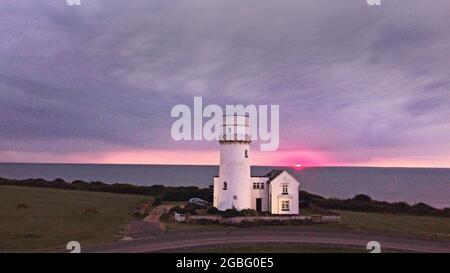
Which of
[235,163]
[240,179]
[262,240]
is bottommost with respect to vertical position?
[262,240]

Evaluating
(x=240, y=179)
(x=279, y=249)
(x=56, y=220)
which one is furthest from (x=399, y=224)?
(x=56, y=220)

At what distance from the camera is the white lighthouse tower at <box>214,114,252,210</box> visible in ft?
121

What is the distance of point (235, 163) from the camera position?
3706 centimetres

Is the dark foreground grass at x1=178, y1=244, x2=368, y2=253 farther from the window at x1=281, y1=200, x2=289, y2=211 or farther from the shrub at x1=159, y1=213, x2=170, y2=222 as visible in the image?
the window at x1=281, y1=200, x2=289, y2=211

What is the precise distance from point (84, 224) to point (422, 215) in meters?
35.7

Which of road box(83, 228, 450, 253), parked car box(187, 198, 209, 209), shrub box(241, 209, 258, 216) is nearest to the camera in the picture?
road box(83, 228, 450, 253)

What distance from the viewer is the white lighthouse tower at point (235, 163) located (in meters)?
37.0

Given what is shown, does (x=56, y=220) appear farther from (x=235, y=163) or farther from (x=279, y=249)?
(x=279, y=249)

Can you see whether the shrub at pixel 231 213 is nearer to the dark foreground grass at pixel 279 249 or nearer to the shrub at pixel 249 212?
the shrub at pixel 249 212

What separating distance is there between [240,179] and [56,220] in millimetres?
17798

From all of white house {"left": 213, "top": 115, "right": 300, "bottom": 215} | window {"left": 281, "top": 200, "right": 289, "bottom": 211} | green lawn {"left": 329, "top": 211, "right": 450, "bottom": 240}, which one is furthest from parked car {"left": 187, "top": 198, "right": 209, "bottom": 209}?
green lawn {"left": 329, "top": 211, "right": 450, "bottom": 240}

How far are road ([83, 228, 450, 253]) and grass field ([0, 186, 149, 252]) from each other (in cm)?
327
